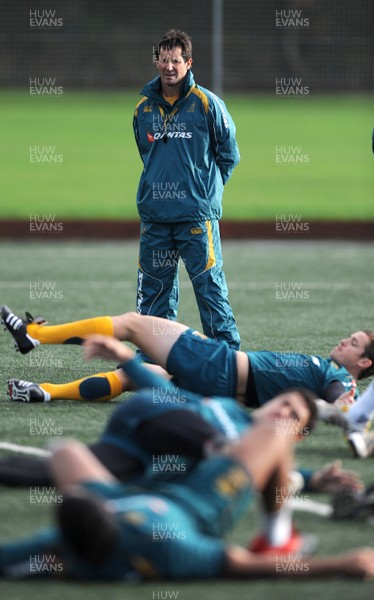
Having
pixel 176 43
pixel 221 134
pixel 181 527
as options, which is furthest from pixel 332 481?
pixel 176 43

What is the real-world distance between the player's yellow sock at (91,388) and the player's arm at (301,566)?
305cm

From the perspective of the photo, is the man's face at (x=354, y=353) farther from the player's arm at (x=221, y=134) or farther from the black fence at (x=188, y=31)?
the black fence at (x=188, y=31)

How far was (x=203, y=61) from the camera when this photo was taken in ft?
92.9

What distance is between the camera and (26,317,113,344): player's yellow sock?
7.10 meters

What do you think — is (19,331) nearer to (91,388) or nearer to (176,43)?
(91,388)

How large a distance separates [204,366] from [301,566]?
2.48 meters

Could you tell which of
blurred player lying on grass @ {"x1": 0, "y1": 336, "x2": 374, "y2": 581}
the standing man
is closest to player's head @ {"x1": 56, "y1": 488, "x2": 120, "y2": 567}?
blurred player lying on grass @ {"x1": 0, "y1": 336, "x2": 374, "y2": 581}

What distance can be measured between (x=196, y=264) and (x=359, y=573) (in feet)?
14.4

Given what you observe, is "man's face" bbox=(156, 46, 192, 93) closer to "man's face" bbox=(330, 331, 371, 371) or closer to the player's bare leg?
the player's bare leg

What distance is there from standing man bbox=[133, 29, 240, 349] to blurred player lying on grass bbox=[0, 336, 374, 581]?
3735mm

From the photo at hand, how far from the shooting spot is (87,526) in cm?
404

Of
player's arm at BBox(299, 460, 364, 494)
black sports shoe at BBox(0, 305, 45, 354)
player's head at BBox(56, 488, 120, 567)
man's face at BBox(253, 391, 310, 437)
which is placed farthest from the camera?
black sports shoe at BBox(0, 305, 45, 354)

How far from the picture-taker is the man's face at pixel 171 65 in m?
8.30

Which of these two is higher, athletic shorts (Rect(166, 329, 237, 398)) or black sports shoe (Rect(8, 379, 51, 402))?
athletic shorts (Rect(166, 329, 237, 398))
